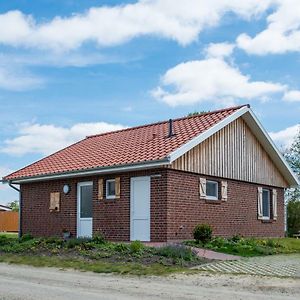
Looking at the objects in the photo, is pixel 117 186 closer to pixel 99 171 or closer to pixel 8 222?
pixel 99 171

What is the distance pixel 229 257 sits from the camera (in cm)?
1591

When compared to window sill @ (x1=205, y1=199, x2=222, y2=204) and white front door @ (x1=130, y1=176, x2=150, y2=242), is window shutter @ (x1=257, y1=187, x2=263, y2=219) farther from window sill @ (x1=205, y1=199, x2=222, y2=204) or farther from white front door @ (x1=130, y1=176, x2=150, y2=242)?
white front door @ (x1=130, y1=176, x2=150, y2=242)

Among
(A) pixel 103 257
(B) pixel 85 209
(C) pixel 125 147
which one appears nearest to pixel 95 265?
(A) pixel 103 257

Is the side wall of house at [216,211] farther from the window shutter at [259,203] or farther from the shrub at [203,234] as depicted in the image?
the shrub at [203,234]

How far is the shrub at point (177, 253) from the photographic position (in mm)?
14471

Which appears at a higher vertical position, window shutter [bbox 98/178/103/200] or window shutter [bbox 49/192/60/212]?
window shutter [bbox 98/178/103/200]

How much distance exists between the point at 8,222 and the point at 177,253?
34.0 m

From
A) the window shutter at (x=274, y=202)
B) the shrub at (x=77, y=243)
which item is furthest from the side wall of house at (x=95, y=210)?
the window shutter at (x=274, y=202)

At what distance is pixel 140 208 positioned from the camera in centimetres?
1903

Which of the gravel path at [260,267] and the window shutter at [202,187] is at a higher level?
the window shutter at [202,187]

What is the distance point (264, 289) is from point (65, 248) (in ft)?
26.8

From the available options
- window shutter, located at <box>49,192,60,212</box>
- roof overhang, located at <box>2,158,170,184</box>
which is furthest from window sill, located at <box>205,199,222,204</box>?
window shutter, located at <box>49,192,60,212</box>

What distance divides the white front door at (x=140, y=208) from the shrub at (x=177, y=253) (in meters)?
3.78

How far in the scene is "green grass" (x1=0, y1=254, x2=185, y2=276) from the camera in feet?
41.2
